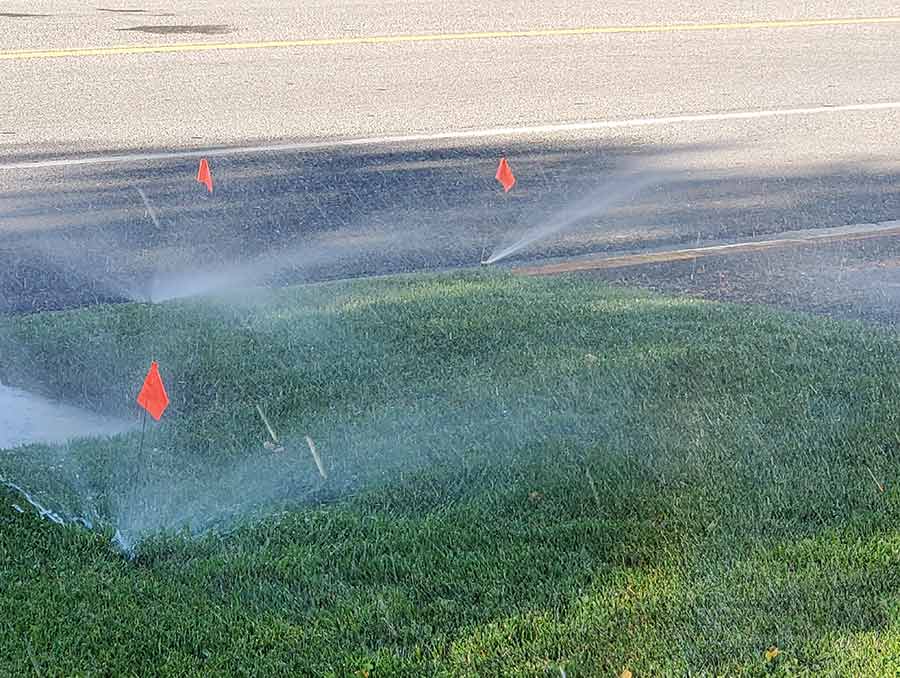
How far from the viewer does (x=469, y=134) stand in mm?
8625

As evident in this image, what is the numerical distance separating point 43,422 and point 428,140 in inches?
178

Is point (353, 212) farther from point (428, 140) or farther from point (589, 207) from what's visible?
point (428, 140)

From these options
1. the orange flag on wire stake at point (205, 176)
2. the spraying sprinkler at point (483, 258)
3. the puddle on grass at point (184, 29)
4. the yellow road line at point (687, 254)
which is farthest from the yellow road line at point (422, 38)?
the yellow road line at point (687, 254)

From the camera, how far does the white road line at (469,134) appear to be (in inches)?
311

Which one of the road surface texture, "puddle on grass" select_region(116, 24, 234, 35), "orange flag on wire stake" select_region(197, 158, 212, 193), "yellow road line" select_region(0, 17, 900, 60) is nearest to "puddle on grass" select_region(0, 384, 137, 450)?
the road surface texture

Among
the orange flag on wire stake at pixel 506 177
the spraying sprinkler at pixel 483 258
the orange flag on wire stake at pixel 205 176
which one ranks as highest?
the orange flag on wire stake at pixel 205 176

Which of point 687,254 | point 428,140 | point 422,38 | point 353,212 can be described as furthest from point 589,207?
point 422,38

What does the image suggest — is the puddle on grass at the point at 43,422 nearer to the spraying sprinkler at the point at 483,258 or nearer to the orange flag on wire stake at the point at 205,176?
the spraying sprinkler at the point at 483,258

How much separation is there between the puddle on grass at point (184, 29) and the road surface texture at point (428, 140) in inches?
1.1

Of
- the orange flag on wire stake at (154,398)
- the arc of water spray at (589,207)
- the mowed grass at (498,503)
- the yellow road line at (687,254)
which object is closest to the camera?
the mowed grass at (498,503)

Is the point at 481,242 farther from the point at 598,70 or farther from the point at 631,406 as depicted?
the point at 598,70

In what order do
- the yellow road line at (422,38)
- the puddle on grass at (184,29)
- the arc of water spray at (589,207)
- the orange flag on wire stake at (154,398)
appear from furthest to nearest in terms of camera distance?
the puddle on grass at (184,29)
the yellow road line at (422,38)
the arc of water spray at (589,207)
the orange flag on wire stake at (154,398)

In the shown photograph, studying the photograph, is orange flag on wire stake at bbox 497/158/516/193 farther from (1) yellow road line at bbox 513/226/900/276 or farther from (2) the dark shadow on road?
(1) yellow road line at bbox 513/226/900/276

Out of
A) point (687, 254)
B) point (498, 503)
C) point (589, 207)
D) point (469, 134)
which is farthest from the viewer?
point (469, 134)
